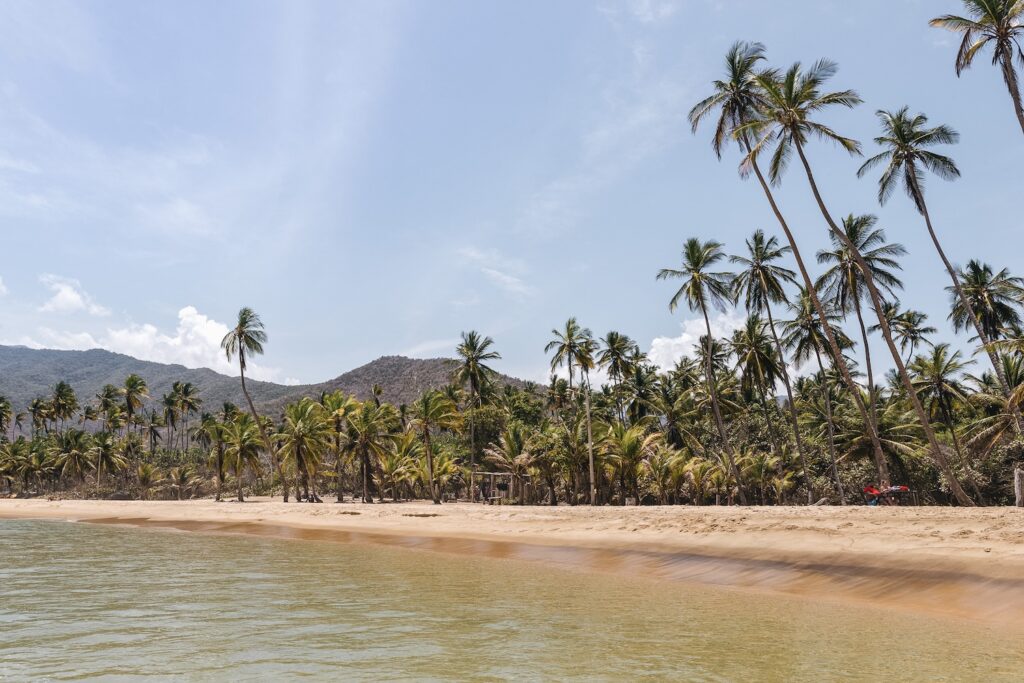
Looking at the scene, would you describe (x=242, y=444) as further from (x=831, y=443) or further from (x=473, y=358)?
(x=831, y=443)

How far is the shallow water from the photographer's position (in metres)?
6.99

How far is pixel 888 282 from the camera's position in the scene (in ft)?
121

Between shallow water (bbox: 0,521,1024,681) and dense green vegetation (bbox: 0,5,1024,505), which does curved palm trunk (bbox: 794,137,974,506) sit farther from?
shallow water (bbox: 0,521,1024,681)

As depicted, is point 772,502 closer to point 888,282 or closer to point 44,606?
point 888,282

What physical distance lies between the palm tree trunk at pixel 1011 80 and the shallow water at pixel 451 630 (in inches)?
880

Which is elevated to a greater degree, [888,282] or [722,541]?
[888,282]

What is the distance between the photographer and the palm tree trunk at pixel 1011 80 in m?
23.0

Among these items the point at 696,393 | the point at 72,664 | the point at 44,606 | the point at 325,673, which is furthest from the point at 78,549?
the point at 696,393

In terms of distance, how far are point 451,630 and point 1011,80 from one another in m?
28.9

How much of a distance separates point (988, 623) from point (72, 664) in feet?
44.3

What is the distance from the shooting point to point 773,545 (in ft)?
57.7

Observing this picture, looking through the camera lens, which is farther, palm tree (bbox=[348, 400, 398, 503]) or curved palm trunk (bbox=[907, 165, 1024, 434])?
palm tree (bbox=[348, 400, 398, 503])

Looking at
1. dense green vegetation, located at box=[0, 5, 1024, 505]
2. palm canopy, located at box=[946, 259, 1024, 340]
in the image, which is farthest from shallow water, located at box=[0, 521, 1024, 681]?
palm canopy, located at box=[946, 259, 1024, 340]

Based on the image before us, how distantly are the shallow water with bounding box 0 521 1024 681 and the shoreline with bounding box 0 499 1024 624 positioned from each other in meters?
1.56
